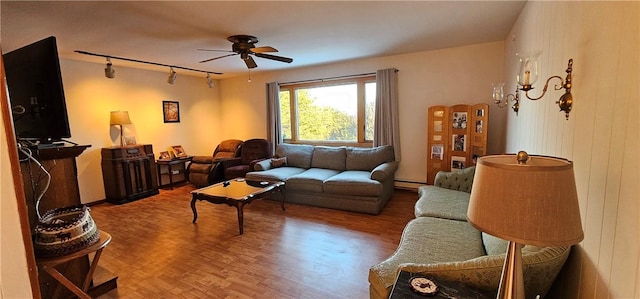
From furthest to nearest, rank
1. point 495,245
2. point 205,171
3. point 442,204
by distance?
point 205,171
point 442,204
point 495,245

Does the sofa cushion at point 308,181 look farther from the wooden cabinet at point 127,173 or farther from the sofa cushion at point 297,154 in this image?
the wooden cabinet at point 127,173

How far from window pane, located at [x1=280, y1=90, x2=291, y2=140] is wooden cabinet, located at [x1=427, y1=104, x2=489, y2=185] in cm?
282

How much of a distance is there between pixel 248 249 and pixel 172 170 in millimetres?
3502

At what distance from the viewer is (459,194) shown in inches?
114

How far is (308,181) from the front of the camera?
4062 millimetres

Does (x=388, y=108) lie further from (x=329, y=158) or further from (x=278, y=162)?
(x=278, y=162)

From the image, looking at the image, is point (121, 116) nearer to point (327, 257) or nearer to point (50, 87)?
point (50, 87)

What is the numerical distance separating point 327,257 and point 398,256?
1.05 m

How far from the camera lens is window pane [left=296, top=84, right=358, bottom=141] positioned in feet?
16.6

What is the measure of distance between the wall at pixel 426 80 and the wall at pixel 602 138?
8.21 feet

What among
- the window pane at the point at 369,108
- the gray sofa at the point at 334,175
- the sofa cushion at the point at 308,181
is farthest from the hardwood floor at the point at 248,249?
the window pane at the point at 369,108

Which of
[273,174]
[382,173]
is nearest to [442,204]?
[382,173]

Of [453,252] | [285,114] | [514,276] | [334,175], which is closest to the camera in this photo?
[514,276]

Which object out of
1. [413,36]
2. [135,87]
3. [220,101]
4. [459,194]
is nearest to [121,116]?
[135,87]
